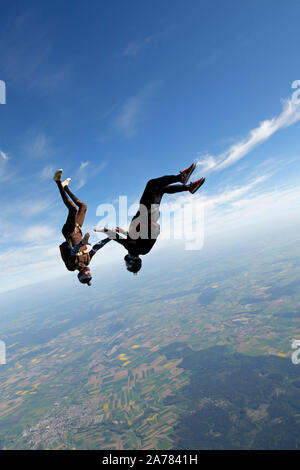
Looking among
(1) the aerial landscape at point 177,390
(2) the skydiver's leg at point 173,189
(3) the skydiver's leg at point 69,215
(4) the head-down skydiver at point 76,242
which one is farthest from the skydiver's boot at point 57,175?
(1) the aerial landscape at point 177,390

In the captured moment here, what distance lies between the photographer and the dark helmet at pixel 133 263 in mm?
5207

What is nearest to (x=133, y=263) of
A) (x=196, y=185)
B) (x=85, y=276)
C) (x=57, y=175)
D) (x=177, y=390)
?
(x=85, y=276)

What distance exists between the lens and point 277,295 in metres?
166

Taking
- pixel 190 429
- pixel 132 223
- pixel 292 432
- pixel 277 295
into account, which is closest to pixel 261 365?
pixel 292 432

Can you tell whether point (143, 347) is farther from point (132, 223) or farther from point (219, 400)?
point (132, 223)

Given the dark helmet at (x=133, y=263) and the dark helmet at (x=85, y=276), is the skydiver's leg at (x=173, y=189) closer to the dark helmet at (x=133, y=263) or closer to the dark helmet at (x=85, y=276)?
the dark helmet at (x=133, y=263)

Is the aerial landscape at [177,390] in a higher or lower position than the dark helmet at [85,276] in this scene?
lower

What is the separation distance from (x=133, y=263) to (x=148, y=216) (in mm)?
1210

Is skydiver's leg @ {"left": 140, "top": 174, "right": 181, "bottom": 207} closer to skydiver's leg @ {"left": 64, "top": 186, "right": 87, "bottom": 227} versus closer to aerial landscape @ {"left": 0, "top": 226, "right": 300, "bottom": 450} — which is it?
skydiver's leg @ {"left": 64, "top": 186, "right": 87, "bottom": 227}

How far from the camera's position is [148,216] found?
4.83 m

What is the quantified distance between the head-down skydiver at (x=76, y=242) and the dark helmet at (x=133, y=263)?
2.16ft

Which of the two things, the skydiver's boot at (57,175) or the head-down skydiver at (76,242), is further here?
the head-down skydiver at (76,242)

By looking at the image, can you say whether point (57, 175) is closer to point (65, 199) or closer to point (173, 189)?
point (65, 199)

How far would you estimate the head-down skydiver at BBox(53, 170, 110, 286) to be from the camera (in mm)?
4973
